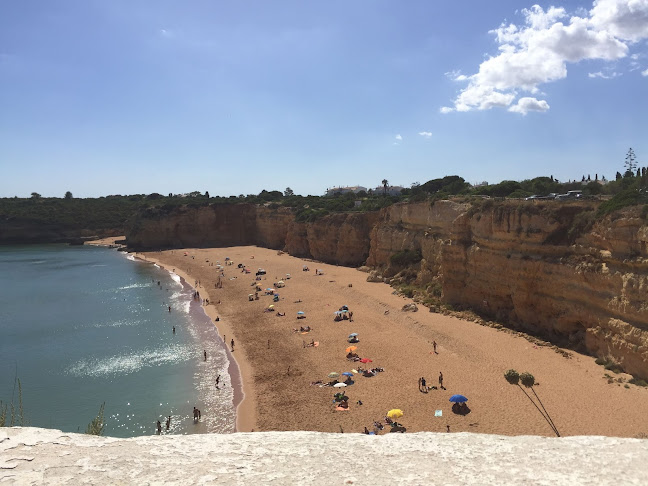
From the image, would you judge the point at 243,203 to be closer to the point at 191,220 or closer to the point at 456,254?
the point at 191,220

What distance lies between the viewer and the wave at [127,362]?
938 inches

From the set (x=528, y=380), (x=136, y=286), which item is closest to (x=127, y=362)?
(x=528, y=380)

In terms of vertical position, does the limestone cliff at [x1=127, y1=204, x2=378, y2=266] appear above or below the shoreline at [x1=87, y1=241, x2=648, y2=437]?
above

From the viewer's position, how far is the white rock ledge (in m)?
3.78

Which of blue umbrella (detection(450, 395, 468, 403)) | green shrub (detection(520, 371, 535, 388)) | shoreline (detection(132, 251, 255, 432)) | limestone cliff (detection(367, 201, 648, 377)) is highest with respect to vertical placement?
limestone cliff (detection(367, 201, 648, 377))

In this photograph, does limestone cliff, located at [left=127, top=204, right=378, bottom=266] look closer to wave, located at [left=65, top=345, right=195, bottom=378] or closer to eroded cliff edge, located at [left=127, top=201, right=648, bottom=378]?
eroded cliff edge, located at [left=127, top=201, right=648, bottom=378]

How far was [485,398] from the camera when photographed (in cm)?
1819

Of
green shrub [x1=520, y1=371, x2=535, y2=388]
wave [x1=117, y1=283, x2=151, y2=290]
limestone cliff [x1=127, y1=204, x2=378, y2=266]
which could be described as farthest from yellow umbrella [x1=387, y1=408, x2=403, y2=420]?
limestone cliff [x1=127, y1=204, x2=378, y2=266]

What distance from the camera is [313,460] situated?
13.8 ft

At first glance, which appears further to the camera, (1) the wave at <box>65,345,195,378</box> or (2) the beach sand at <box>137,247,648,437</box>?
(1) the wave at <box>65,345,195,378</box>

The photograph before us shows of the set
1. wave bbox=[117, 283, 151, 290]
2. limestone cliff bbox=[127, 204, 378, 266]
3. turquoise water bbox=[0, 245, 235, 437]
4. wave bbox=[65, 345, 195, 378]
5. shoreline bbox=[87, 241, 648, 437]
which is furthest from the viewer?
limestone cliff bbox=[127, 204, 378, 266]

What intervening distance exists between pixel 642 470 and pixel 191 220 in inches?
3093

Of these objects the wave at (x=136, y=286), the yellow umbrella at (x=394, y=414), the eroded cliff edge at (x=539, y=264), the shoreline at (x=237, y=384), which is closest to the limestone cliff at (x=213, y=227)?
the wave at (x=136, y=286)

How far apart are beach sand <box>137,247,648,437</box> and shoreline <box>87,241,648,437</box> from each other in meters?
0.05
